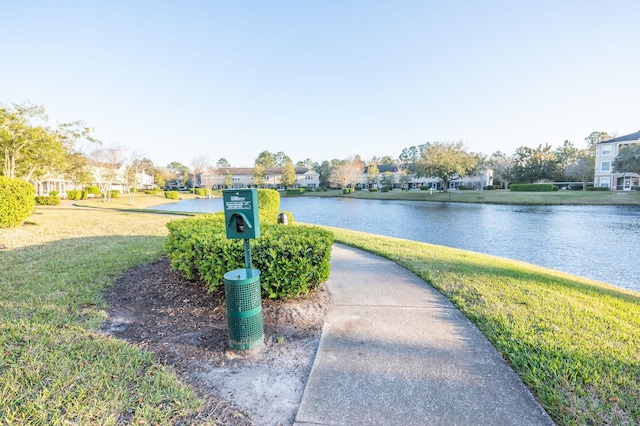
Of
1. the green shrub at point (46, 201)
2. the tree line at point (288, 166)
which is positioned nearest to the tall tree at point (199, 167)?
the tree line at point (288, 166)

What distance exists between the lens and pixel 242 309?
117 inches

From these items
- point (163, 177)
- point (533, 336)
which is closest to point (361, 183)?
point (163, 177)

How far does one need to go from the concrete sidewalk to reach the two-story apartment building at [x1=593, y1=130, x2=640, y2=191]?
171 ft

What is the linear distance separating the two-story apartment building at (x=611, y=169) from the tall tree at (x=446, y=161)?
1761 centimetres

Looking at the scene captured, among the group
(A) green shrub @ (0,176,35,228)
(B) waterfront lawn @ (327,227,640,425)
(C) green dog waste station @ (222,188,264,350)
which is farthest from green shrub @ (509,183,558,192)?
(A) green shrub @ (0,176,35,228)

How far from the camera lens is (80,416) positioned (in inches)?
80.2

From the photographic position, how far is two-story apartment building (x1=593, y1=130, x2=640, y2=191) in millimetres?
40062

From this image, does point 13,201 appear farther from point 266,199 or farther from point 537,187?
point 537,187

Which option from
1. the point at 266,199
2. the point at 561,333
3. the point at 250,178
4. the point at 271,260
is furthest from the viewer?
the point at 250,178

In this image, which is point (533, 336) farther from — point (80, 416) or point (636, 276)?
point (636, 276)

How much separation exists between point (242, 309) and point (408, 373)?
5.24 ft

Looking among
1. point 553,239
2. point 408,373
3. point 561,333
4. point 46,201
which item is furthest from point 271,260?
point 46,201

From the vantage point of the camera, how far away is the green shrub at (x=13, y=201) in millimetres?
9445

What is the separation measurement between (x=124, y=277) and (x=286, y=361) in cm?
379
